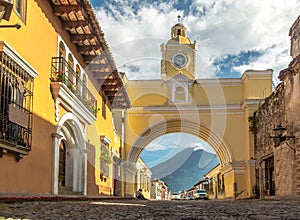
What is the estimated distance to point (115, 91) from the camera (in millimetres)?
20922

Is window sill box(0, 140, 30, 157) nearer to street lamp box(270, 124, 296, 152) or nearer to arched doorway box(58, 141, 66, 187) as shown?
arched doorway box(58, 141, 66, 187)

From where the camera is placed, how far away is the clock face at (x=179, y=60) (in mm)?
31406

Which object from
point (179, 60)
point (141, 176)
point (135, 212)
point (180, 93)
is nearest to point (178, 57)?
point (179, 60)

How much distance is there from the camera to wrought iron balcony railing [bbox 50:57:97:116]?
11.1 metres

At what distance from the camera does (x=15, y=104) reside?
26.5 ft

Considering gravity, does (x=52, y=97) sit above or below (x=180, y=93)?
below

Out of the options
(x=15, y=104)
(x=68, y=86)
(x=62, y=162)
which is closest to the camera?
(x=15, y=104)

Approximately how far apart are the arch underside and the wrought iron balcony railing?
38.1 ft

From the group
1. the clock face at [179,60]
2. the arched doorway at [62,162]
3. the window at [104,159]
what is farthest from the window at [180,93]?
the arched doorway at [62,162]

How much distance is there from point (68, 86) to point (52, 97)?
3.50ft

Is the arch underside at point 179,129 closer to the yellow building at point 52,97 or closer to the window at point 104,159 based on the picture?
the window at point 104,159

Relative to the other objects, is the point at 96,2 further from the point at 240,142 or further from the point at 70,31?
the point at 240,142

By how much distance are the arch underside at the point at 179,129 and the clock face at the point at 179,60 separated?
493cm

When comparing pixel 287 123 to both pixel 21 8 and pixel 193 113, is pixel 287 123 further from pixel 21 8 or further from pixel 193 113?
pixel 193 113
